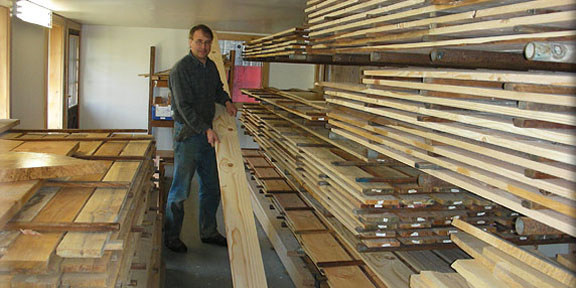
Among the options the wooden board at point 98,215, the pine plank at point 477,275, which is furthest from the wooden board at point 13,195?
the pine plank at point 477,275

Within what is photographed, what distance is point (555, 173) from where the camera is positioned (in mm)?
1624

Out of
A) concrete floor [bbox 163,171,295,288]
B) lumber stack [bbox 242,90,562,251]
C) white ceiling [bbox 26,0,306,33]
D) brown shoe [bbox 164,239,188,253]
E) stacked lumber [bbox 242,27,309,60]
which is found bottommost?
concrete floor [bbox 163,171,295,288]

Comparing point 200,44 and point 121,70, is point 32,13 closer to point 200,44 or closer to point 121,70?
point 200,44

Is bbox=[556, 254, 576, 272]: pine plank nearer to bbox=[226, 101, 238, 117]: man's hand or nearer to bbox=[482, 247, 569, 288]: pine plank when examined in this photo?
bbox=[482, 247, 569, 288]: pine plank

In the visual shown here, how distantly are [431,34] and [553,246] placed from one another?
2.67m

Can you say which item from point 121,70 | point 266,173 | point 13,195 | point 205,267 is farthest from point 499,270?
point 121,70

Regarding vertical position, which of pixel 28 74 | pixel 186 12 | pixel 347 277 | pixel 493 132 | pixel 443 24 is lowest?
pixel 347 277

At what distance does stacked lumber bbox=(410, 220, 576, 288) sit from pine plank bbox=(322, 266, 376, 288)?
3.79 ft

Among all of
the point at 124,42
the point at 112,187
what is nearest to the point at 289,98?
the point at 112,187

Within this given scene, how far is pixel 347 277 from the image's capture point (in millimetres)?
3320

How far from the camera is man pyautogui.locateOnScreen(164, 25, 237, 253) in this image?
476 centimetres

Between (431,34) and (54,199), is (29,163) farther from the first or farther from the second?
(431,34)

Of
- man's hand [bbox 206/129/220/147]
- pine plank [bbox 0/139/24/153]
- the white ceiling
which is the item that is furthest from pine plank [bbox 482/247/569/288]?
the white ceiling

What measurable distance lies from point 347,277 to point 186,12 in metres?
5.13
